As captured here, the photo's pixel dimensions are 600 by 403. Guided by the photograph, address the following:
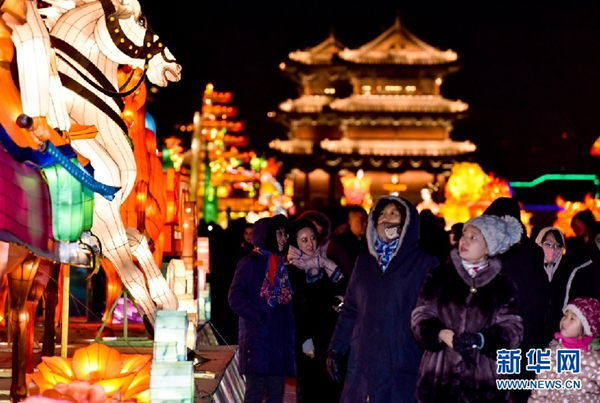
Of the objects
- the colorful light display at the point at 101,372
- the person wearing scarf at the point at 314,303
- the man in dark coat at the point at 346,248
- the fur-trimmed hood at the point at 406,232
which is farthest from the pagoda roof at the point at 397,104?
the fur-trimmed hood at the point at 406,232

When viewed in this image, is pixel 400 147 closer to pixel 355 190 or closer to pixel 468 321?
pixel 355 190

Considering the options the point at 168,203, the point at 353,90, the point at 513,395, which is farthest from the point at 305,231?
the point at 353,90

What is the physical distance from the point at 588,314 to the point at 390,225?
1.27m

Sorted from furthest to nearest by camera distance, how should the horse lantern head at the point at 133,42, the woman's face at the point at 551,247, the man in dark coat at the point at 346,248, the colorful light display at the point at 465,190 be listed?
the colorful light display at the point at 465,190, the man in dark coat at the point at 346,248, the woman's face at the point at 551,247, the horse lantern head at the point at 133,42

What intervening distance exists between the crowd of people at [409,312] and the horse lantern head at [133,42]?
49.8 inches

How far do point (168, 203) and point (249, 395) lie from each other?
3.76m

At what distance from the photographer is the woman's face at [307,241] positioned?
7797 millimetres

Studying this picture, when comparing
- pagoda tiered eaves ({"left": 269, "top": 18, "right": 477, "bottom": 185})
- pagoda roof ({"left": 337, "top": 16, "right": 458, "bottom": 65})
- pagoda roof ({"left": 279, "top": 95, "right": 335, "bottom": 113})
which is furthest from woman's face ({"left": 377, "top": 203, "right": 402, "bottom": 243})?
pagoda roof ({"left": 279, "top": 95, "right": 335, "bottom": 113})

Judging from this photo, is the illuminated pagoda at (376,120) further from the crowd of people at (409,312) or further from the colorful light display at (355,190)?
the crowd of people at (409,312)

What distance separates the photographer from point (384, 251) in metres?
6.25

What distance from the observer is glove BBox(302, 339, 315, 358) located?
755 cm

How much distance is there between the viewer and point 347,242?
9688 mm

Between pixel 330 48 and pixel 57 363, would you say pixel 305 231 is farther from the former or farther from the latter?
pixel 330 48

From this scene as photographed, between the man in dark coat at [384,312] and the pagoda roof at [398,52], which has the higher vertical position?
the pagoda roof at [398,52]
